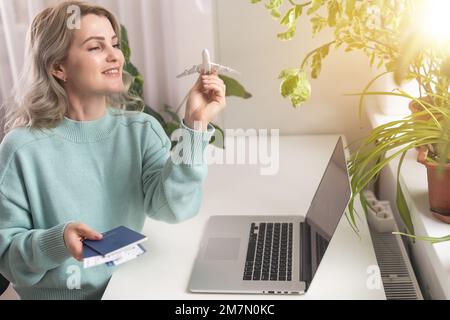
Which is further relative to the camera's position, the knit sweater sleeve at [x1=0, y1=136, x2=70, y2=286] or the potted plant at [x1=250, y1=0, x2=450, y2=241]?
the knit sweater sleeve at [x1=0, y1=136, x2=70, y2=286]

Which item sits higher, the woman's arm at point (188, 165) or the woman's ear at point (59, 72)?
the woman's ear at point (59, 72)

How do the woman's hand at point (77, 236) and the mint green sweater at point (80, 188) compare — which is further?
the mint green sweater at point (80, 188)

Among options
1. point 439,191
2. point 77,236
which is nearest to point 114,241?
point 77,236

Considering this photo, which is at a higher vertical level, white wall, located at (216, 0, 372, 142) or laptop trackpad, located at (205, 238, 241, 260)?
white wall, located at (216, 0, 372, 142)

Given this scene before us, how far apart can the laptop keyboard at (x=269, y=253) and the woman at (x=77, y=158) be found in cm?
15

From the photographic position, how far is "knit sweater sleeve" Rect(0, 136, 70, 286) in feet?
3.63

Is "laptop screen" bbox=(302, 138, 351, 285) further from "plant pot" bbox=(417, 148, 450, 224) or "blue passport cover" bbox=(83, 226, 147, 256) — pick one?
"blue passport cover" bbox=(83, 226, 147, 256)

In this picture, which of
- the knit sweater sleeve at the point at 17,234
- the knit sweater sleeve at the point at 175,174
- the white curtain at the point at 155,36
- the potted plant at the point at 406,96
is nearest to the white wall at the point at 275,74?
the white curtain at the point at 155,36

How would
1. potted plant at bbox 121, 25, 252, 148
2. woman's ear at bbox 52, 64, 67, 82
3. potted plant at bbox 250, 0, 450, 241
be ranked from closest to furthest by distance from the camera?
1. potted plant at bbox 250, 0, 450, 241
2. woman's ear at bbox 52, 64, 67, 82
3. potted plant at bbox 121, 25, 252, 148

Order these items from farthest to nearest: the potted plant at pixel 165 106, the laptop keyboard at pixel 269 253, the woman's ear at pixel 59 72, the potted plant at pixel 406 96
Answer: the potted plant at pixel 165 106, the woman's ear at pixel 59 72, the laptop keyboard at pixel 269 253, the potted plant at pixel 406 96

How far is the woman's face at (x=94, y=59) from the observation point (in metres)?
1.14

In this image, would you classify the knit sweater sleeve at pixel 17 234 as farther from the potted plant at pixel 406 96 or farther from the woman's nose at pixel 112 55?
the potted plant at pixel 406 96

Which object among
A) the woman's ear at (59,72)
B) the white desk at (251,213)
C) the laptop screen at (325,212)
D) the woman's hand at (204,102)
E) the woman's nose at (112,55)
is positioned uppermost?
the woman's nose at (112,55)

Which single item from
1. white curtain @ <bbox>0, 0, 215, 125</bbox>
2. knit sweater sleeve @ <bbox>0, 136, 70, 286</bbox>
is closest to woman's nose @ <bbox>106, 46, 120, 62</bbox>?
knit sweater sleeve @ <bbox>0, 136, 70, 286</bbox>
